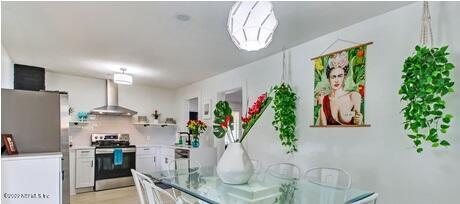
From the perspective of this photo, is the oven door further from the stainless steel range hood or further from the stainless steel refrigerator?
the stainless steel refrigerator

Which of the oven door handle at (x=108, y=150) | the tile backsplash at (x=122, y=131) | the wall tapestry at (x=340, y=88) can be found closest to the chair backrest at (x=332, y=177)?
the wall tapestry at (x=340, y=88)

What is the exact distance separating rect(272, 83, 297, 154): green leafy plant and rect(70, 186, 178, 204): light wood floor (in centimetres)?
231

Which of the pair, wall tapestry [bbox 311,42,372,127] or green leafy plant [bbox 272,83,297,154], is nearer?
wall tapestry [bbox 311,42,372,127]

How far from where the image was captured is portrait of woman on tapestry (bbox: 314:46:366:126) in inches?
97.9

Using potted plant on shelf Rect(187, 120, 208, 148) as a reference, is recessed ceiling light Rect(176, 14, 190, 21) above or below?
above

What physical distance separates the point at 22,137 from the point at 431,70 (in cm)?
408

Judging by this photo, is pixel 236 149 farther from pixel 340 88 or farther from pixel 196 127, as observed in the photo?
pixel 196 127

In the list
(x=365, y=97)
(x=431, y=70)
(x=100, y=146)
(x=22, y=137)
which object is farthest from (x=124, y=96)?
(x=431, y=70)

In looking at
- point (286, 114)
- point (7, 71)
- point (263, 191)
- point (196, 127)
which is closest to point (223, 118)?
point (263, 191)

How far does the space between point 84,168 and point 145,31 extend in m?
3.45

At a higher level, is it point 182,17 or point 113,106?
point 182,17

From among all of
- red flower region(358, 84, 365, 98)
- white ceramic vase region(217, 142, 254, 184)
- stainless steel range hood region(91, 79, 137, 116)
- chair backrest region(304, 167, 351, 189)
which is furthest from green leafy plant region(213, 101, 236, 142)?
stainless steel range hood region(91, 79, 137, 116)

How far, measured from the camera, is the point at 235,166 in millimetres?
2092

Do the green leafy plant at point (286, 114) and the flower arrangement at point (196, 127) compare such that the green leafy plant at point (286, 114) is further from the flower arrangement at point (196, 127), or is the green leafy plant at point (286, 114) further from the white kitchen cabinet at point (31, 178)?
the white kitchen cabinet at point (31, 178)
